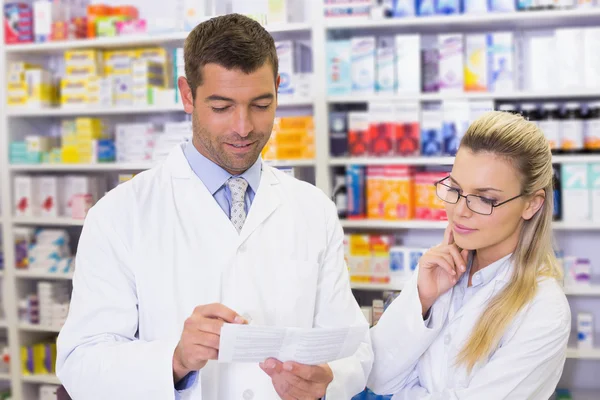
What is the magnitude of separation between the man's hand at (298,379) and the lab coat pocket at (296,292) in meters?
0.17

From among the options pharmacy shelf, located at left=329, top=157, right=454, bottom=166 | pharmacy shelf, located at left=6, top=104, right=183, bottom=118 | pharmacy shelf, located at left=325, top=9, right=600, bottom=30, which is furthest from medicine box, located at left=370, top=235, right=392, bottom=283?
pharmacy shelf, located at left=6, top=104, right=183, bottom=118

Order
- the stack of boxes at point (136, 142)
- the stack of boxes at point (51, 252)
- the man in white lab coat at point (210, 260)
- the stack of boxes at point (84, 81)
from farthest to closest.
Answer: the stack of boxes at point (51, 252), the stack of boxes at point (84, 81), the stack of boxes at point (136, 142), the man in white lab coat at point (210, 260)

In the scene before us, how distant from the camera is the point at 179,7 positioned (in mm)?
3654

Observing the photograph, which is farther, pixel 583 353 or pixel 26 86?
pixel 26 86

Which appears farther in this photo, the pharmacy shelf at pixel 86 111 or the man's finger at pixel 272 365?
the pharmacy shelf at pixel 86 111

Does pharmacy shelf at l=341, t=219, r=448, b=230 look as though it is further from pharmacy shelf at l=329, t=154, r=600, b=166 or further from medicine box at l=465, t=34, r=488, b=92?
medicine box at l=465, t=34, r=488, b=92

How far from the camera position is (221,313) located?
1291mm

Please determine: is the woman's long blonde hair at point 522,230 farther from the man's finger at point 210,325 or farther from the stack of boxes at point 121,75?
the stack of boxes at point 121,75

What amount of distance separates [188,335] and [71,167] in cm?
299

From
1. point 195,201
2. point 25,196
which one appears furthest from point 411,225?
point 25,196

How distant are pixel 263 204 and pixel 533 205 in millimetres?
660

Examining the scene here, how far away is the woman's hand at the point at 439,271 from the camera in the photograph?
1684mm

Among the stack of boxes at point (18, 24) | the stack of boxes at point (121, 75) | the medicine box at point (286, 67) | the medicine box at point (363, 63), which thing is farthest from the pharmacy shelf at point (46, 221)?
the medicine box at point (363, 63)

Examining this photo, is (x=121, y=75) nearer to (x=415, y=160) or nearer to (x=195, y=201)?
(x=415, y=160)
